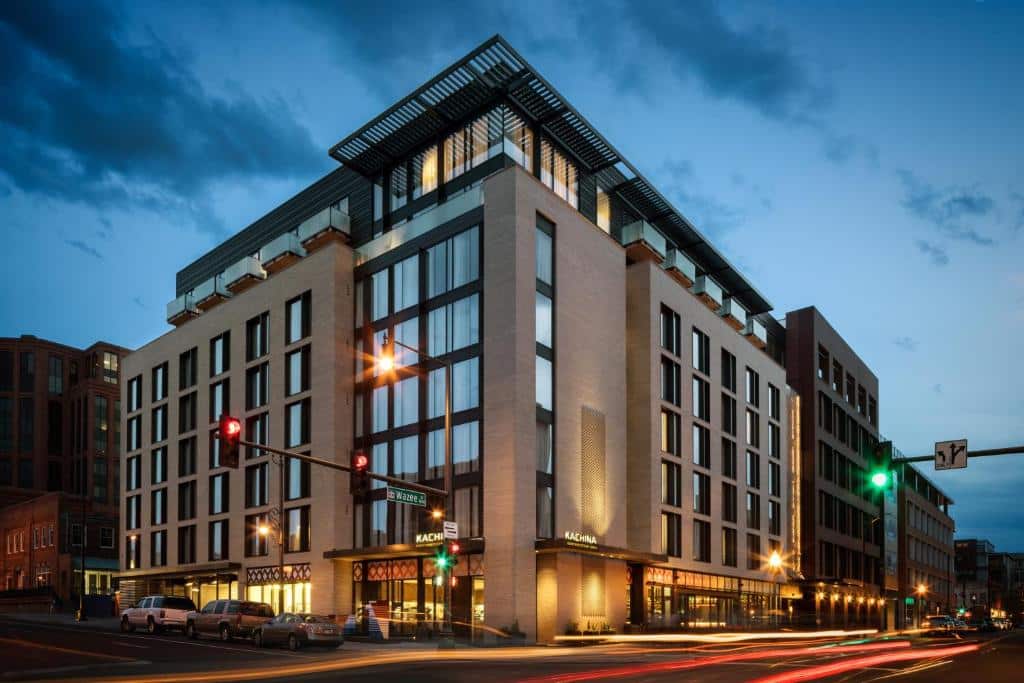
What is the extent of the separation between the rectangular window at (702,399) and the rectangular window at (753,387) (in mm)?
9732

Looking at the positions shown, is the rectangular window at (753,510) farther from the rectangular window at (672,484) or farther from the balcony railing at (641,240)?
the balcony railing at (641,240)

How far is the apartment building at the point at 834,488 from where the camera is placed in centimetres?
9181

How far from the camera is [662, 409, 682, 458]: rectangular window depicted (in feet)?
207

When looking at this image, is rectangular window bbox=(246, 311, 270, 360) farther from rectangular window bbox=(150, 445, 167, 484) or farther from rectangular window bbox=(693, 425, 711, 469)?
rectangular window bbox=(693, 425, 711, 469)

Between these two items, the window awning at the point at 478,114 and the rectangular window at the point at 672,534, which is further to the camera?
the rectangular window at the point at 672,534

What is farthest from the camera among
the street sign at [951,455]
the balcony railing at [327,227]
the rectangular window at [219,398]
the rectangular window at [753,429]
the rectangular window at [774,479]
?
the rectangular window at [774,479]

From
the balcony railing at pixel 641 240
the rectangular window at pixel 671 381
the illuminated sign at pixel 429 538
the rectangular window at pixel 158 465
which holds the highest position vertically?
the balcony railing at pixel 641 240

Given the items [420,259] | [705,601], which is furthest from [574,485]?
[705,601]

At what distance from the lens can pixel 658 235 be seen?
6844 centimetres

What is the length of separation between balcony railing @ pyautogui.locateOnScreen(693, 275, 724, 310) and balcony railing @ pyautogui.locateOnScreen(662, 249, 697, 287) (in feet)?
3.65

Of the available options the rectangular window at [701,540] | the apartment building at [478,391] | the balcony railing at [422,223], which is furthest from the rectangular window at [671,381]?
the balcony railing at [422,223]

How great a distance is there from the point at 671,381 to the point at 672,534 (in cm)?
1005

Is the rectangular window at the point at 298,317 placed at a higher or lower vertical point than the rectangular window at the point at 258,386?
higher

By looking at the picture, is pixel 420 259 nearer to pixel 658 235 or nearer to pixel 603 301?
pixel 603 301
